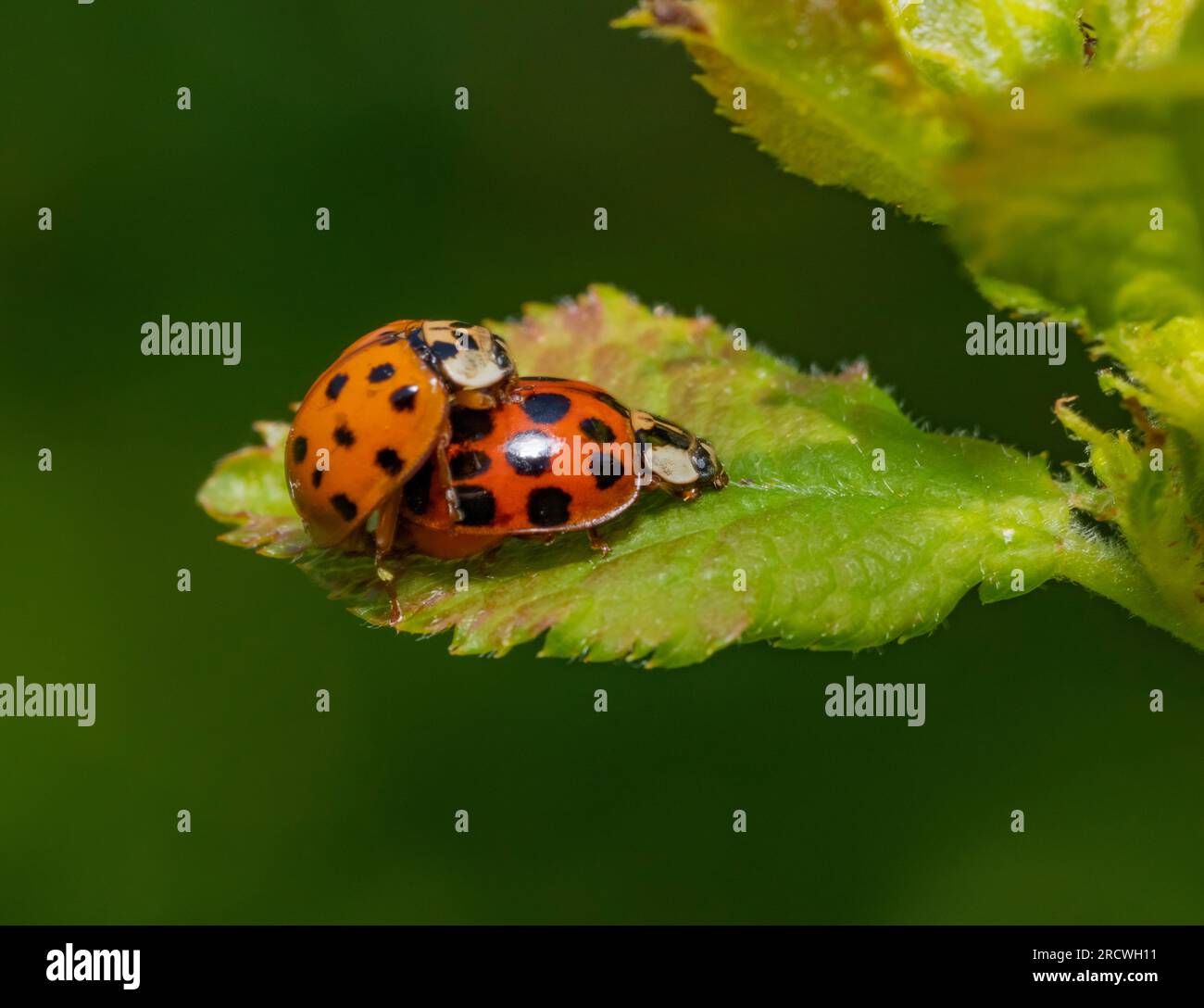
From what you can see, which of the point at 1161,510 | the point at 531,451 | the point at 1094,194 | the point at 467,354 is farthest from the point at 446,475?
the point at 1094,194

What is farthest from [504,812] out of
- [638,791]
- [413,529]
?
[413,529]

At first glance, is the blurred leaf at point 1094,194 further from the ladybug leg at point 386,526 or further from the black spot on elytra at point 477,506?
the ladybug leg at point 386,526

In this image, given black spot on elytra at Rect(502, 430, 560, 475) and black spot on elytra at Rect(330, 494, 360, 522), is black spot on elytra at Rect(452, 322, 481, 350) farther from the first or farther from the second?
black spot on elytra at Rect(330, 494, 360, 522)

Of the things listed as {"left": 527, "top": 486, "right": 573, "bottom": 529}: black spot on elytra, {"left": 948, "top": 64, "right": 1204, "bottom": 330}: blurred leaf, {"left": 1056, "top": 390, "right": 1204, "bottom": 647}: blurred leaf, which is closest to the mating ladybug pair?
{"left": 527, "top": 486, "right": 573, "bottom": 529}: black spot on elytra

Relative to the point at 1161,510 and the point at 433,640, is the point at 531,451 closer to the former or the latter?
the point at 1161,510

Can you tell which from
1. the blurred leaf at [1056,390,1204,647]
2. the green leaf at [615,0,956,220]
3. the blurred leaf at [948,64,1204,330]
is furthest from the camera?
the blurred leaf at [1056,390,1204,647]

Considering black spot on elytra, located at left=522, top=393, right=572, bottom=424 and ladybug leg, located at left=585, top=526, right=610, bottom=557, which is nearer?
ladybug leg, located at left=585, top=526, right=610, bottom=557

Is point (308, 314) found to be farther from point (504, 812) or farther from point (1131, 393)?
point (1131, 393)
